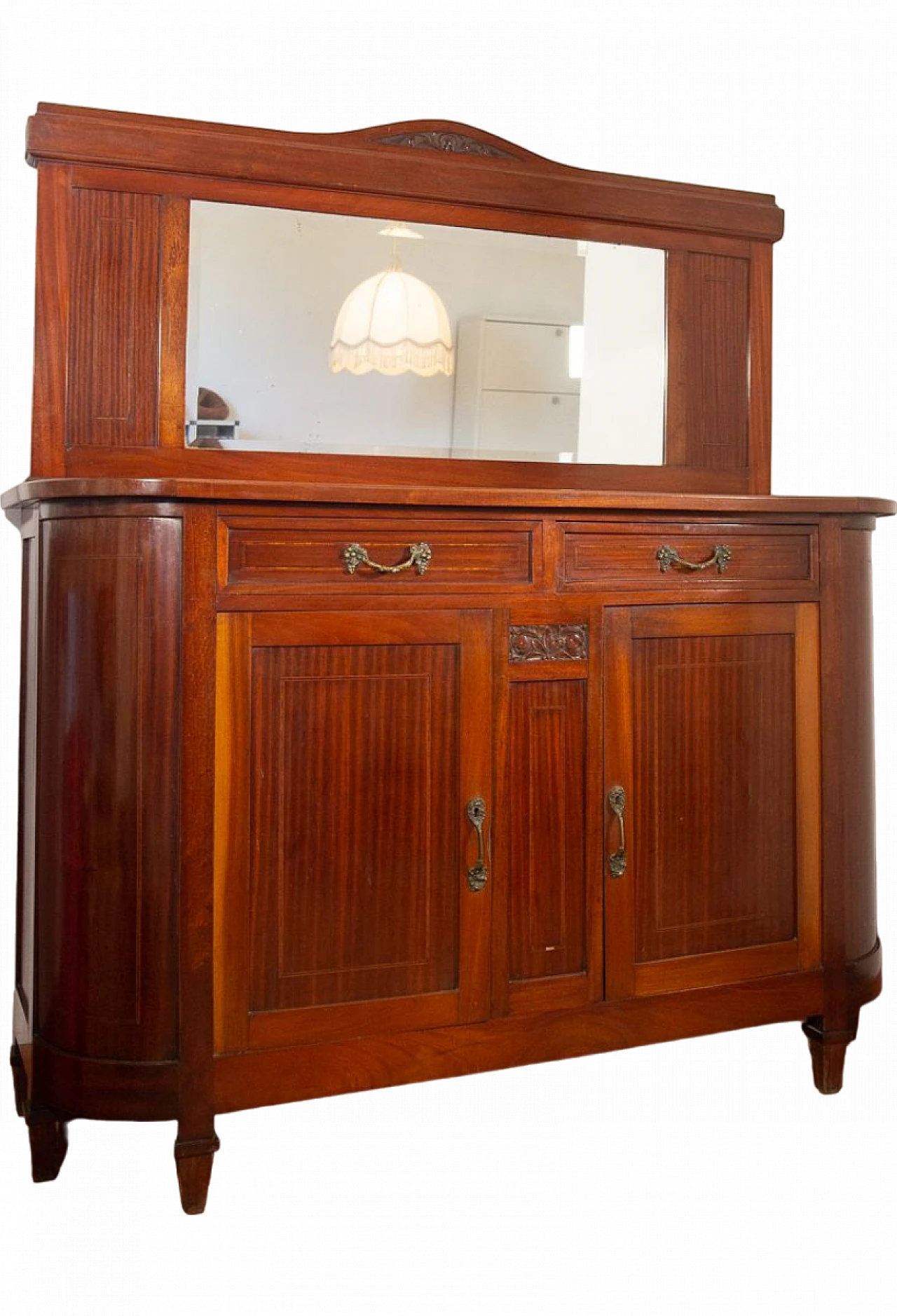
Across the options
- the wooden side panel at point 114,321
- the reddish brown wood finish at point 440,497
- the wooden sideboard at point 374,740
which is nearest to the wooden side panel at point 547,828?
the wooden sideboard at point 374,740

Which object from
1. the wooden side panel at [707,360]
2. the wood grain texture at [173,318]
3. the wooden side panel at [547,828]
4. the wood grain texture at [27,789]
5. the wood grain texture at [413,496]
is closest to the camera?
the wood grain texture at [413,496]

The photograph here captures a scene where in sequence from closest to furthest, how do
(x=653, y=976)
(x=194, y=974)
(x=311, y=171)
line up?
(x=194, y=974) → (x=653, y=976) → (x=311, y=171)

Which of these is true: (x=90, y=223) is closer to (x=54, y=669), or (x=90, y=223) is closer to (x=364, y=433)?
(x=364, y=433)

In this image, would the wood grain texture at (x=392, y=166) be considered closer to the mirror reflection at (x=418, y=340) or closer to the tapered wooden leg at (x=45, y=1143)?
the mirror reflection at (x=418, y=340)

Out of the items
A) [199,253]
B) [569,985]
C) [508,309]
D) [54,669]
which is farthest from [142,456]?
[569,985]

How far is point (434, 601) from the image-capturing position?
8.32 ft

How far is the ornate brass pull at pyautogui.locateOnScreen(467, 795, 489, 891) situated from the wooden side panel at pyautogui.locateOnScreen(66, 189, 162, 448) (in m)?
1.08

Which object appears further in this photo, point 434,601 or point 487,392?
point 487,392

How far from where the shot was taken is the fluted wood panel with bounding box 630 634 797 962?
2730mm

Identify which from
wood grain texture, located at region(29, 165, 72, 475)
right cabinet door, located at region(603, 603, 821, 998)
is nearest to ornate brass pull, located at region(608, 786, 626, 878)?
right cabinet door, located at region(603, 603, 821, 998)

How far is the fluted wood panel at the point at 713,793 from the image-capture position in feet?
8.96

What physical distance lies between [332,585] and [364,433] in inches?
26.2

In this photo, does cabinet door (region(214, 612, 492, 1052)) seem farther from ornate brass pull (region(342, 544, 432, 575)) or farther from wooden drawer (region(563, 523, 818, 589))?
wooden drawer (region(563, 523, 818, 589))

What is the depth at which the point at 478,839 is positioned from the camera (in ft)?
8.41
